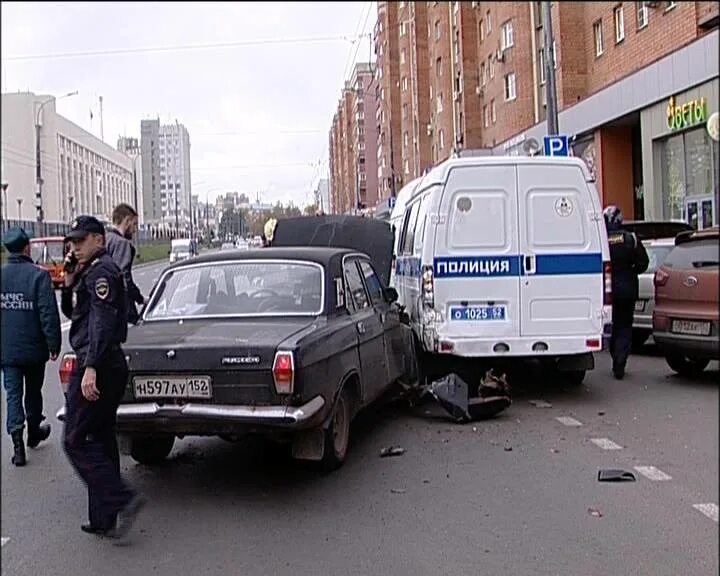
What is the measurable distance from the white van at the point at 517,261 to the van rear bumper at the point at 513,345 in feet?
0.03

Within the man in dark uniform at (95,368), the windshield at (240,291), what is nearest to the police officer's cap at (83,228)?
the man in dark uniform at (95,368)

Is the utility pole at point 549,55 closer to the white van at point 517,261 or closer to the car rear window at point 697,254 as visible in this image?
the car rear window at point 697,254

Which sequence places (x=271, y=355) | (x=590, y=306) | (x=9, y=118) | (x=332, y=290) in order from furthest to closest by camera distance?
(x=590, y=306) → (x=332, y=290) → (x=271, y=355) → (x=9, y=118)

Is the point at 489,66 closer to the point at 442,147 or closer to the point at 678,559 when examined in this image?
the point at 678,559

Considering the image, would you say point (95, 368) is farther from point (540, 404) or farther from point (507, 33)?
point (540, 404)

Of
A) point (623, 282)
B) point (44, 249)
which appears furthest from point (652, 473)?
point (44, 249)

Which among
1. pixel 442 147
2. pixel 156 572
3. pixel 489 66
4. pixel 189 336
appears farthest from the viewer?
pixel 442 147

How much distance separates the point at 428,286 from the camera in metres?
9.34

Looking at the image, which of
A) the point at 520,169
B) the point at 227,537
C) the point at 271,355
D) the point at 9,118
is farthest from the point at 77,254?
the point at 520,169

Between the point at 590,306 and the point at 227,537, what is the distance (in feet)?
17.2

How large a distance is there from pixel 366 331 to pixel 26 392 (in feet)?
9.09

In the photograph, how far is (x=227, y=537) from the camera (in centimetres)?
524

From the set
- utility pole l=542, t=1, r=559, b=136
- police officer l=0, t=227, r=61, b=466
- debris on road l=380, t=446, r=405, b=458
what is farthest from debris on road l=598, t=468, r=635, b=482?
police officer l=0, t=227, r=61, b=466

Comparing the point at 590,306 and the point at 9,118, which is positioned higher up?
the point at 9,118
